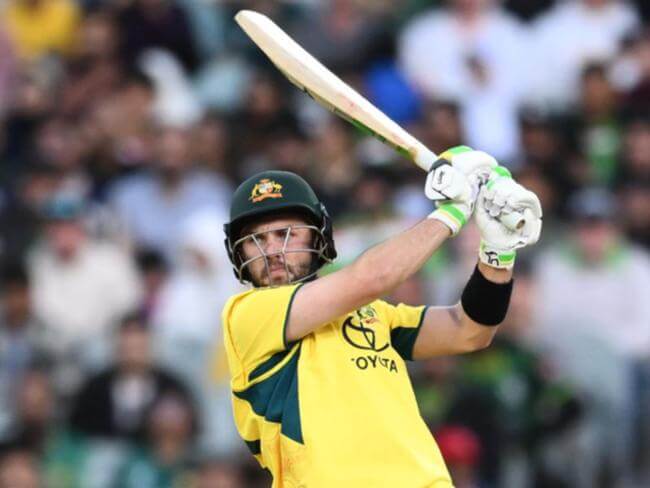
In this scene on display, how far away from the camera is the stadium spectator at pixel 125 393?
9031 millimetres

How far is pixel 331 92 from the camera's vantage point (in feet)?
18.2

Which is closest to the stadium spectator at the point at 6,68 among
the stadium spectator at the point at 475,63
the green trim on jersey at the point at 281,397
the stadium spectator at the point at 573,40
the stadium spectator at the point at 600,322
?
the stadium spectator at the point at 475,63

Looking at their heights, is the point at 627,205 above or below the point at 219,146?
below

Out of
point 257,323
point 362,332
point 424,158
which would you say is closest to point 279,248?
point 257,323

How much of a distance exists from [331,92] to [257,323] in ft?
3.01

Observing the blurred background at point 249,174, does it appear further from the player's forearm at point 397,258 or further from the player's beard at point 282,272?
the player's forearm at point 397,258

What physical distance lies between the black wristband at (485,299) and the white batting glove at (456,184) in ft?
1.08

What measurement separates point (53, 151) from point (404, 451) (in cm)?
652

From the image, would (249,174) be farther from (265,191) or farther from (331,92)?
(265,191)

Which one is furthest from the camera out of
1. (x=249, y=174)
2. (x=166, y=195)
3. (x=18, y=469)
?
(x=249, y=174)

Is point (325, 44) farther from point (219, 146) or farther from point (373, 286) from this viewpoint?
point (373, 286)

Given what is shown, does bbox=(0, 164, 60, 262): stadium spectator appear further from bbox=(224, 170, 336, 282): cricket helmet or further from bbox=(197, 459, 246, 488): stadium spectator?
bbox=(224, 170, 336, 282): cricket helmet

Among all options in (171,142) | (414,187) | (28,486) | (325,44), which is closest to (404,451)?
(28,486)

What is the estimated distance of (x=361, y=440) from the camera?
491cm
